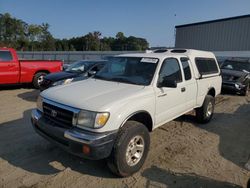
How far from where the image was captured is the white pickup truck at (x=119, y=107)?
338 cm

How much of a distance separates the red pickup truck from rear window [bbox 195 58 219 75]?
7683 millimetres

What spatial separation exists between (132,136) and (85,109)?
0.81 m

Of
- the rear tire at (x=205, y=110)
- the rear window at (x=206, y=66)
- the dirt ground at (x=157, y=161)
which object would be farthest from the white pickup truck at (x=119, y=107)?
the rear tire at (x=205, y=110)

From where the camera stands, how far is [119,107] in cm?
352

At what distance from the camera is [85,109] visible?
342 cm

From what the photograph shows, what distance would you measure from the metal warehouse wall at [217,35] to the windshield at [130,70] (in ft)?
76.0

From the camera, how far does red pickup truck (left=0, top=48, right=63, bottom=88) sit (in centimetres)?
1009

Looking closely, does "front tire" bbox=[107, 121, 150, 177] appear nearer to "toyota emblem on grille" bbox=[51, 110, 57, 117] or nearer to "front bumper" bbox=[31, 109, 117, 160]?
"front bumper" bbox=[31, 109, 117, 160]

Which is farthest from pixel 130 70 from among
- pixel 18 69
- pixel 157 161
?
pixel 18 69

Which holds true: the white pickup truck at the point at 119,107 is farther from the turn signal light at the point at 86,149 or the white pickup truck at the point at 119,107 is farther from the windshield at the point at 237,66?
the windshield at the point at 237,66

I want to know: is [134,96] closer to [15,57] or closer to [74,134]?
[74,134]

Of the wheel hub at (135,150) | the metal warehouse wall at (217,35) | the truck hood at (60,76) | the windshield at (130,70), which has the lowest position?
the wheel hub at (135,150)

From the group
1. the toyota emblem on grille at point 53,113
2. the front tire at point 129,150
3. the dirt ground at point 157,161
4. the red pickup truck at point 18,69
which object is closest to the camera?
the front tire at point 129,150

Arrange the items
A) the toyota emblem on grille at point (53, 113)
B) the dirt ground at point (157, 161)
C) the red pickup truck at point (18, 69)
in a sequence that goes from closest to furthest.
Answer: the dirt ground at point (157, 161) < the toyota emblem on grille at point (53, 113) < the red pickup truck at point (18, 69)
